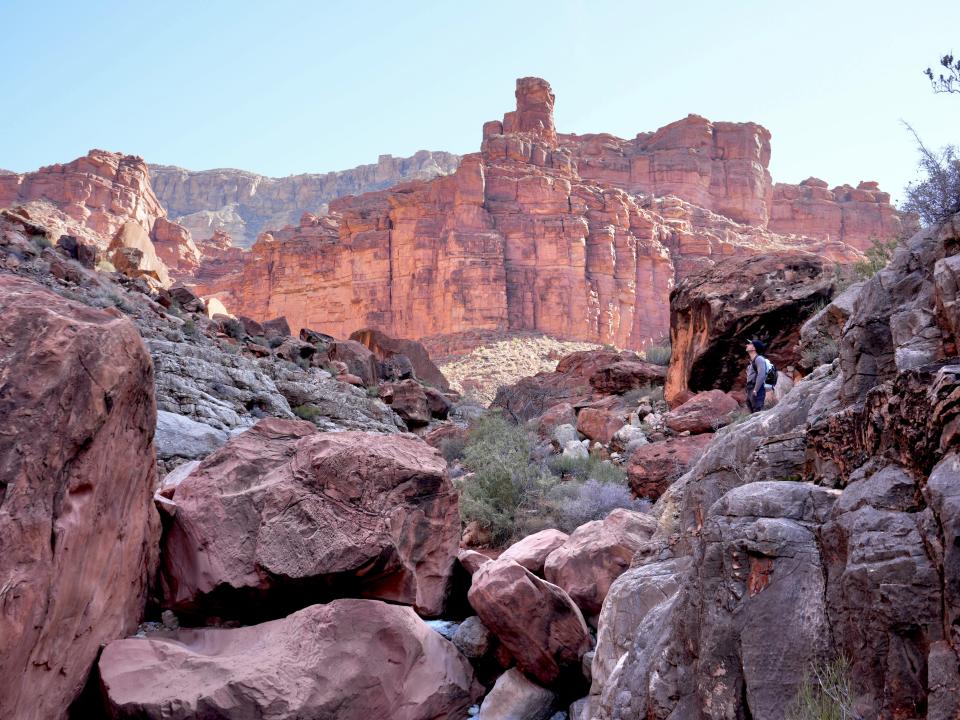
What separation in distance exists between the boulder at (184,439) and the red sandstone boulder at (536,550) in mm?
3774

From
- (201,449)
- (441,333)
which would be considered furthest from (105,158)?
(201,449)

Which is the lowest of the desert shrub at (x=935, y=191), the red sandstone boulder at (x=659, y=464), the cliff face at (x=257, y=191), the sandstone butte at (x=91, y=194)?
the red sandstone boulder at (x=659, y=464)

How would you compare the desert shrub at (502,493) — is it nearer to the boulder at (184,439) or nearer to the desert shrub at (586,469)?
the desert shrub at (586,469)

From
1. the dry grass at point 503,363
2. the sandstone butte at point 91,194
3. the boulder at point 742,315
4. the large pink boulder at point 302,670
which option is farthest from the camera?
the sandstone butte at point 91,194

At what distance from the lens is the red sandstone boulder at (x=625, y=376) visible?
15.6m

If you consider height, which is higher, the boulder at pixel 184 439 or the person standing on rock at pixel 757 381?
the person standing on rock at pixel 757 381

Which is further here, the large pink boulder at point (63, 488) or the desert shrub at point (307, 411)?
the desert shrub at point (307, 411)

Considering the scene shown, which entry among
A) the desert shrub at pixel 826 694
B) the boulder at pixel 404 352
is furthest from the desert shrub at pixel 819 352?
the boulder at pixel 404 352

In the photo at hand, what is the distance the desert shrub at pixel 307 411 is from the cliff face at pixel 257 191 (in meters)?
114

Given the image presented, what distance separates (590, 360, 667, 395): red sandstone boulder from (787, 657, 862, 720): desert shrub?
1297cm

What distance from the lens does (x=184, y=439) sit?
813cm

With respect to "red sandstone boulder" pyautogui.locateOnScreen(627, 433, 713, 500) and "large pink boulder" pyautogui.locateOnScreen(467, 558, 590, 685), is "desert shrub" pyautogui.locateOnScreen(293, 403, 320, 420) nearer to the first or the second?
"red sandstone boulder" pyautogui.locateOnScreen(627, 433, 713, 500)

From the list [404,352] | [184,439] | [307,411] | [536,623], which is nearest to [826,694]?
[536,623]

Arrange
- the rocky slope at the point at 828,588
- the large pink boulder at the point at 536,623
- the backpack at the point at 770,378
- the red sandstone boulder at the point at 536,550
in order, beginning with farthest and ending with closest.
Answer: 1. the backpack at the point at 770,378
2. the red sandstone boulder at the point at 536,550
3. the large pink boulder at the point at 536,623
4. the rocky slope at the point at 828,588
